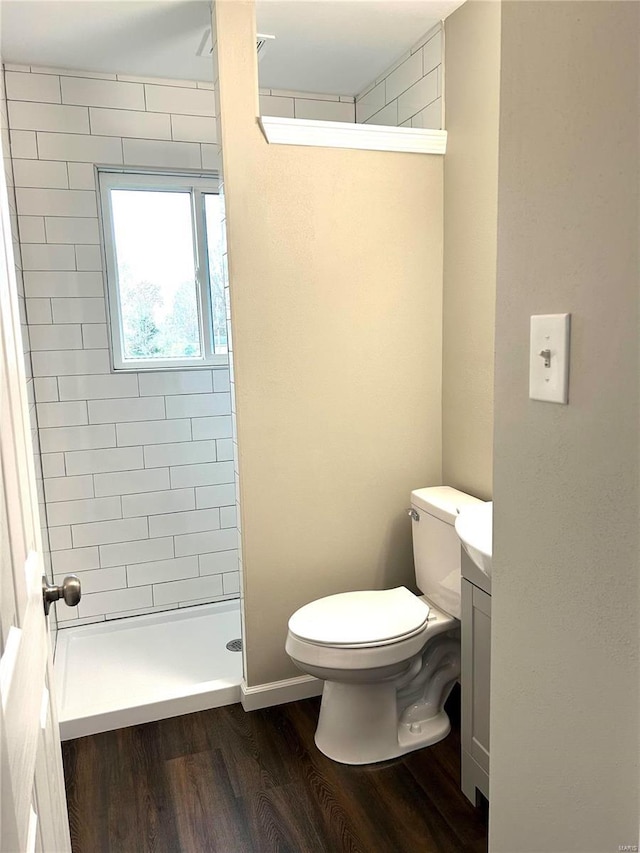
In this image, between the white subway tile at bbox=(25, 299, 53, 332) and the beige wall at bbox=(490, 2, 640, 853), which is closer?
the beige wall at bbox=(490, 2, 640, 853)

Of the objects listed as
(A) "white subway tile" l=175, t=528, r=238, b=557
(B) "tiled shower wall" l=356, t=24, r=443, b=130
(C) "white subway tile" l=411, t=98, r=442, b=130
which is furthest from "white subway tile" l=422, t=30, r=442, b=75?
(A) "white subway tile" l=175, t=528, r=238, b=557

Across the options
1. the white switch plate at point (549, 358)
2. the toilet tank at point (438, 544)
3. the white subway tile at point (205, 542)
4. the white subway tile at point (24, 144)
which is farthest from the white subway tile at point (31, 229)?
the white switch plate at point (549, 358)

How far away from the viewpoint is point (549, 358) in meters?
0.77

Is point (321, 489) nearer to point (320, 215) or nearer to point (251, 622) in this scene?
point (251, 622)

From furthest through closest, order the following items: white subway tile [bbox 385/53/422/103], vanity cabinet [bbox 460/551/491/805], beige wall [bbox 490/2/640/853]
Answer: white subway tile [bbox 385/53/422/103] → vanity cabinet [bbox 460/551/491/805] → beige wall [bbox 490/2/640/853]

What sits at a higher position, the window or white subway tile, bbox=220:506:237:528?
the window

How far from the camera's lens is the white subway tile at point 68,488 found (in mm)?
2818

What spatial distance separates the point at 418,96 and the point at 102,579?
95.1 inches

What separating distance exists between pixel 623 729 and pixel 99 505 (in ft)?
8.41

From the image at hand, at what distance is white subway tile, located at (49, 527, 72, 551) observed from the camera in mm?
2834

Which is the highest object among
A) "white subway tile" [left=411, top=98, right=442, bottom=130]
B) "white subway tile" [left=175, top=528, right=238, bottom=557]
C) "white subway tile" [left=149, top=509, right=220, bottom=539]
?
"white subway tile" [left=411, top=98, right=442, bottom=130]

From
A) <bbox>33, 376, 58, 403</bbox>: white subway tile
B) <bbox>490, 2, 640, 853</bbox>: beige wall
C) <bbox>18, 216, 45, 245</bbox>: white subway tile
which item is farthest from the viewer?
<bbox>33, 376, 58, 403</bbox>: white subway tile

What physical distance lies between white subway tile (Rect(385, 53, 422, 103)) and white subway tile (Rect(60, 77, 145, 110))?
3.37 ft

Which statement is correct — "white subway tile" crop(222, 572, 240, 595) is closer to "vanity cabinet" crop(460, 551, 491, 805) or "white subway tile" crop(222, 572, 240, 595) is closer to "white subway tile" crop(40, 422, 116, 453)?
"white subway tile" crop(40, 422, 116, 453)
